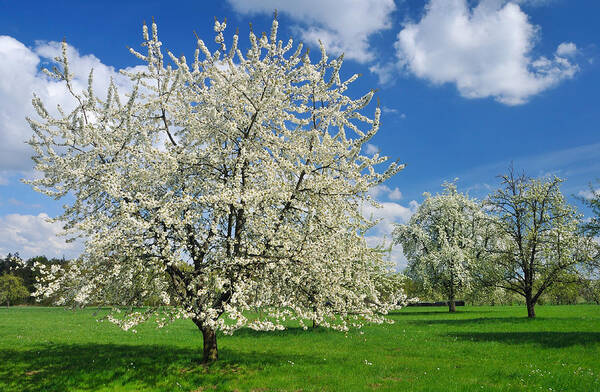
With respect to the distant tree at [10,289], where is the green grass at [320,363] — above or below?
above

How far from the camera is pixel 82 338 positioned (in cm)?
2547

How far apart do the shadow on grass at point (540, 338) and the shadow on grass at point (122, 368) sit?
526 inches

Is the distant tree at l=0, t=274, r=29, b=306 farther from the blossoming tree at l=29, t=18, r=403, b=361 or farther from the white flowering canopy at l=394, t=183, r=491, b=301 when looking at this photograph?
the blossoming tree at l=29, t=18, r=403, b=361

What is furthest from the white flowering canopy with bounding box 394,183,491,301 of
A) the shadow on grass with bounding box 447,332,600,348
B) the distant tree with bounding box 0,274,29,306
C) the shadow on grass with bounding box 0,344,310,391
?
the distant tree with bounding box 0,274,29,306

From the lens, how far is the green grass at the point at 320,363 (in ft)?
41.3

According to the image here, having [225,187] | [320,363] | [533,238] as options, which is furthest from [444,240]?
[225,187]

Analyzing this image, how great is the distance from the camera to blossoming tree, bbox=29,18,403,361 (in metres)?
12.6

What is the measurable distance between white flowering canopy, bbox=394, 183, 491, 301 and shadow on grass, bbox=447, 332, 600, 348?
17369 millimetres

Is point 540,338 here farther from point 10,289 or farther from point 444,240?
point 10,289

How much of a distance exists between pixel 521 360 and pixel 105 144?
18.9 metres

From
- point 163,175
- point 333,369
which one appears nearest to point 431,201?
point 333,369

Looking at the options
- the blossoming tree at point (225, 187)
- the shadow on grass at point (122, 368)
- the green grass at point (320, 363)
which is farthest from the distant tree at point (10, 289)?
the blossoming tree at point (225, 187)

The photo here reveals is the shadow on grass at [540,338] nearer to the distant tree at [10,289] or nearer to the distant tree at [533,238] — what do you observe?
the distant tree at [533,238]

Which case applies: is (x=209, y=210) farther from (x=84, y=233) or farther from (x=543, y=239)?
(x=543, y=239)
